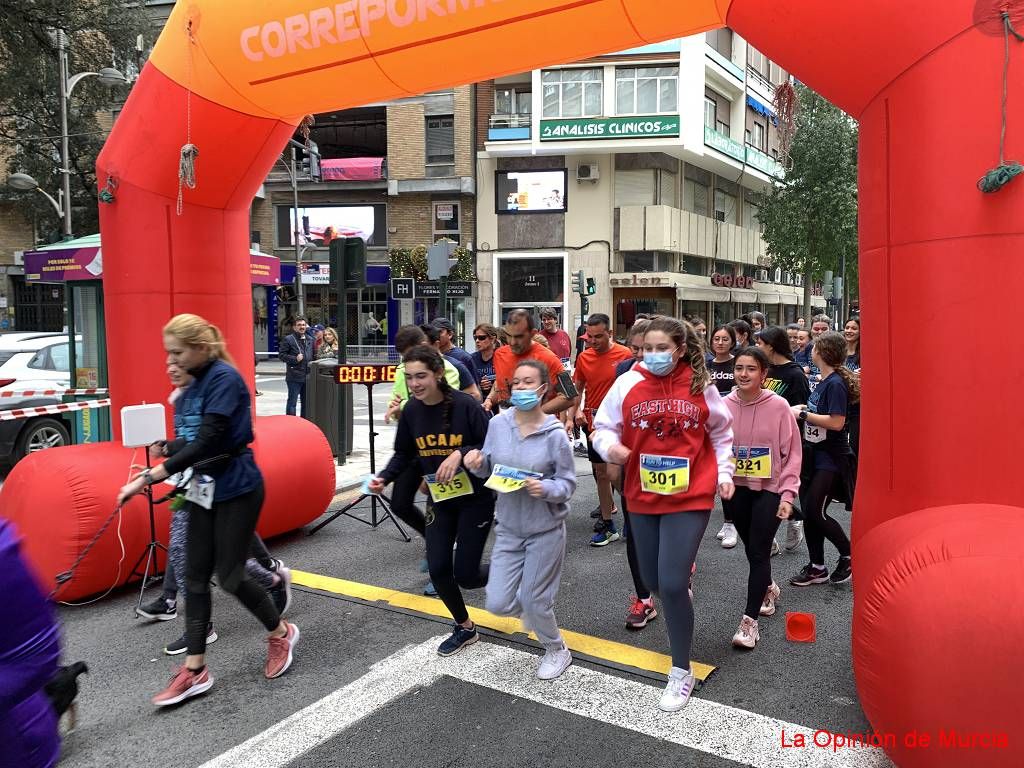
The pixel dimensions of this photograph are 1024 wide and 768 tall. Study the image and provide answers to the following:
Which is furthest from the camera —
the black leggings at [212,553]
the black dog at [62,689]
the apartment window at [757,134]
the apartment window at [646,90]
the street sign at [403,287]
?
the apartment window at [757,134]

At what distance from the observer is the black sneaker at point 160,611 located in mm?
4941

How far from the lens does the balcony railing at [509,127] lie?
30.7m

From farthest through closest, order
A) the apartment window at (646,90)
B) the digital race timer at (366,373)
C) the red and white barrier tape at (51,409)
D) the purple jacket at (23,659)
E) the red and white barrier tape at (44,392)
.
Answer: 1. the apartment window at (646,90)
2. the red and white barrier tape at (44,392)
3. the red and white barrier tape at (51,409)
4. the digital race timer at (366,373)
5. the purple jacket at (23,659)

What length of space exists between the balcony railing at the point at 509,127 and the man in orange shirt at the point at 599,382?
82.7 ft

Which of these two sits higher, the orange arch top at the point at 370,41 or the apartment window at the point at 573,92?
the apartment window at the point at 573,92

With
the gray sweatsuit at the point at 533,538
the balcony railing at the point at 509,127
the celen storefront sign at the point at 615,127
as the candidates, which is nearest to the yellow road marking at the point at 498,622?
the gray sweatsuit at the point at 533,538

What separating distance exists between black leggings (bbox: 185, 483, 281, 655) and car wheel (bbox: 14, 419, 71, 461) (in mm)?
6135

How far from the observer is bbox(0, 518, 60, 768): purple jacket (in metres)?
1.82

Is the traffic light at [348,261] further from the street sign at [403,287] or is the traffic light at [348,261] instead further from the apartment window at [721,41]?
the apartment window at [721,41]

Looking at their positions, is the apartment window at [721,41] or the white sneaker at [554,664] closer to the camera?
the white sneaker at [554,664]

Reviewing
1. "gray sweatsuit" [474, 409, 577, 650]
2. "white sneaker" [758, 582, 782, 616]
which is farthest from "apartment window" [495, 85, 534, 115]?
"gray sweatsuit" [474, 409, 577, 650]

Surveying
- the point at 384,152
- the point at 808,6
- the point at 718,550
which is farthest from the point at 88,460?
the point at 384,152

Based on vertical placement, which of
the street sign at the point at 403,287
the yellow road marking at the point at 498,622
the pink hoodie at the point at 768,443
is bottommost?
the yellow road marking at the point at 498,622

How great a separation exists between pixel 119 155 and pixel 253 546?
9.93ft
